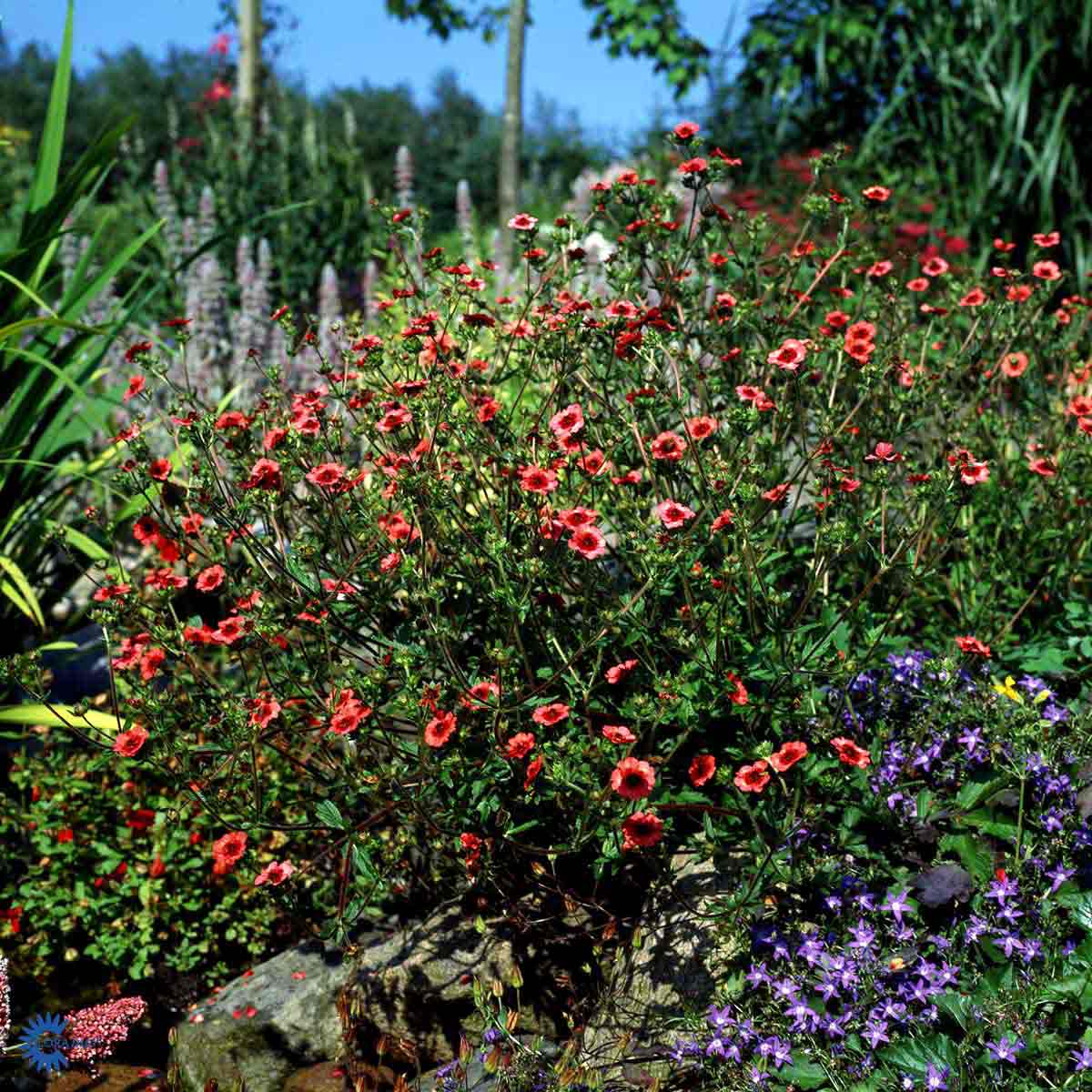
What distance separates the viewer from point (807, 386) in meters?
3.43

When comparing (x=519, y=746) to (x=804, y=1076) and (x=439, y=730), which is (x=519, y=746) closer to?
(x=439, y=730)

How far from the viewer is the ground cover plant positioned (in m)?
2.41

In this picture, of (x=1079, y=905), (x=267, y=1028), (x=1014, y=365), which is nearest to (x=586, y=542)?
(x=1079, y=905)

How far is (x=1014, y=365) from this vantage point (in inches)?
139

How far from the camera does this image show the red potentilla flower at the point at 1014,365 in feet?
11.4

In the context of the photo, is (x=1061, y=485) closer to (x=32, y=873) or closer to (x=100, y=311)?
(x=32, y=873)

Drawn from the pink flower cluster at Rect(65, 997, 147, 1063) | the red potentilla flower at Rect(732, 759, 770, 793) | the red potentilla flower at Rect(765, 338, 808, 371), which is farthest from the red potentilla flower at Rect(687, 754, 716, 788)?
the pink flower cluster at Rect(65, 997, 147, 1063)

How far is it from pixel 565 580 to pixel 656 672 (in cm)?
31

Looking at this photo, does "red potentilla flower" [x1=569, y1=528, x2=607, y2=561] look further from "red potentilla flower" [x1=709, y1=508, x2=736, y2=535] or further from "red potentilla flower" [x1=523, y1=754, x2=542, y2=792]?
"red potentilla flower" [x1=523, y1=754, x2=542, y2=792]

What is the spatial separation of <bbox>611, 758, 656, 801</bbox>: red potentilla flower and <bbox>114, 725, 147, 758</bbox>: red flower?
104cm

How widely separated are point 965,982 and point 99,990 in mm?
2329

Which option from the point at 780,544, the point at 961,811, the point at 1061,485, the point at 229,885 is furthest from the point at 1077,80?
the point at 229,885

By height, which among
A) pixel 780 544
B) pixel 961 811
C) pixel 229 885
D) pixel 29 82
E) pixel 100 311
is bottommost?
pixel 229 885

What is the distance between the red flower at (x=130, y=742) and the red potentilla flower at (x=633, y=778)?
104 cm
